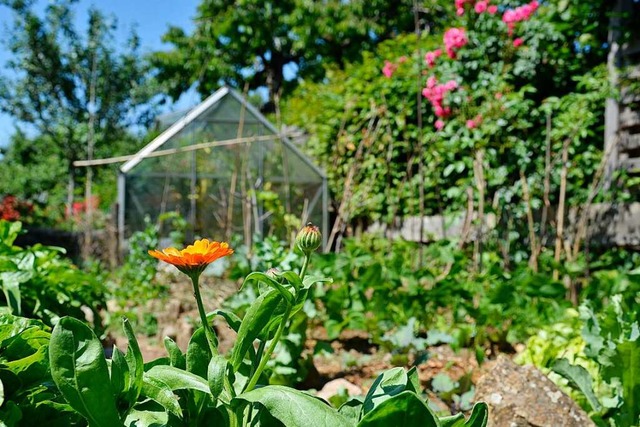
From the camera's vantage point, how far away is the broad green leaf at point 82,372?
2.44 ft

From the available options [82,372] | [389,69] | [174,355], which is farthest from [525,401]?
[389,69]

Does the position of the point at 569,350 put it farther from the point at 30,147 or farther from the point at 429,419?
the point at 30,147

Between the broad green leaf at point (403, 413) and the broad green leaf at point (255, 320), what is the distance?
200mm

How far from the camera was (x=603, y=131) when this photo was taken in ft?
14.9

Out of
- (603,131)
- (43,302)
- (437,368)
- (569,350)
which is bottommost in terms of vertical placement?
(437,368)

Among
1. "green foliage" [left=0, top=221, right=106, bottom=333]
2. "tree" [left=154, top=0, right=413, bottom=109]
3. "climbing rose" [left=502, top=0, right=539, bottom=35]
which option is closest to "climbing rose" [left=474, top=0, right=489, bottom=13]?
"climbing rose" [left=502, top=0, right=539, bottom=35]

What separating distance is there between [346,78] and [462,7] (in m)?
2.33

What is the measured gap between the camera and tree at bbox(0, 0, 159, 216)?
1339cm

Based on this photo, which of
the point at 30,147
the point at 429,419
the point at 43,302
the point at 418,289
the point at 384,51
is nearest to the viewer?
the point at 429,419

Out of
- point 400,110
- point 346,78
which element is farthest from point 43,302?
point 346,78

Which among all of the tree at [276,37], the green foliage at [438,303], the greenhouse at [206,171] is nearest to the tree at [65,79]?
the tree at [276,37]

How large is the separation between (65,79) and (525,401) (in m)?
14.3

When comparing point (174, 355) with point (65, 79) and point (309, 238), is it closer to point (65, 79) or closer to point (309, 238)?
point (309, 238)

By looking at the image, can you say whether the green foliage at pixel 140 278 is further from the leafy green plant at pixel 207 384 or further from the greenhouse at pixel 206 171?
the leafy green plant at pixel 207 384
